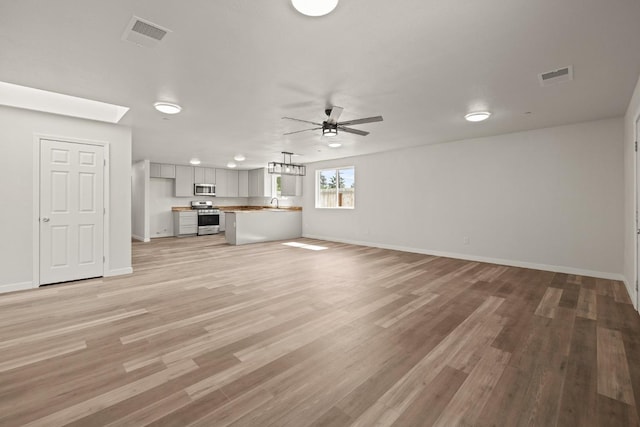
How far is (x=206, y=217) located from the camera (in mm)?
10180

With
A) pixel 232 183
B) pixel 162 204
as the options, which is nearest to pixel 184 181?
pixel 162 204

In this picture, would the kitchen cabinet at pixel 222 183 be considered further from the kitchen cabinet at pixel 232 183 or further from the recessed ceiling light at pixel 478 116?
the recessed ceiling light at pixel 478 116

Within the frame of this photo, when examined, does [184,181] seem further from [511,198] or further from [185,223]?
[511,198]

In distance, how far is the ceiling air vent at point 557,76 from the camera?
282cm

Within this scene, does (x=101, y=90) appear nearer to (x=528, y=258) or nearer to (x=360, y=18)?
(x=360, y=18)

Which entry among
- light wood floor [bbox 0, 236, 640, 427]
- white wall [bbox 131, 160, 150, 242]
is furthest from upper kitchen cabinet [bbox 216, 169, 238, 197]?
light wood floor [bbox 0, 236, 640, 427]

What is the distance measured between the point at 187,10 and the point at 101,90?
2.11 meters

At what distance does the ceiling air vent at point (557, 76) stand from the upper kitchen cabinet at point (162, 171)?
32.5ft

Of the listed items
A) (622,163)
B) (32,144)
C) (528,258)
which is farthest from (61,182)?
(622,163)

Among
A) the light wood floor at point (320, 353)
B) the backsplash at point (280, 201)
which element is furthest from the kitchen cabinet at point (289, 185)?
the light wood floor at point (320, 353)

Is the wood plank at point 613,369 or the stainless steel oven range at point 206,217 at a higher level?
the stainless steel oven range at point 206,217

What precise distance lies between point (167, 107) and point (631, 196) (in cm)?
619

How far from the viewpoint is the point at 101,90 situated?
130 inches

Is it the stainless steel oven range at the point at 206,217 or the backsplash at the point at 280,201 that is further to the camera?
the stainless steel oven range at the point at 206,217
